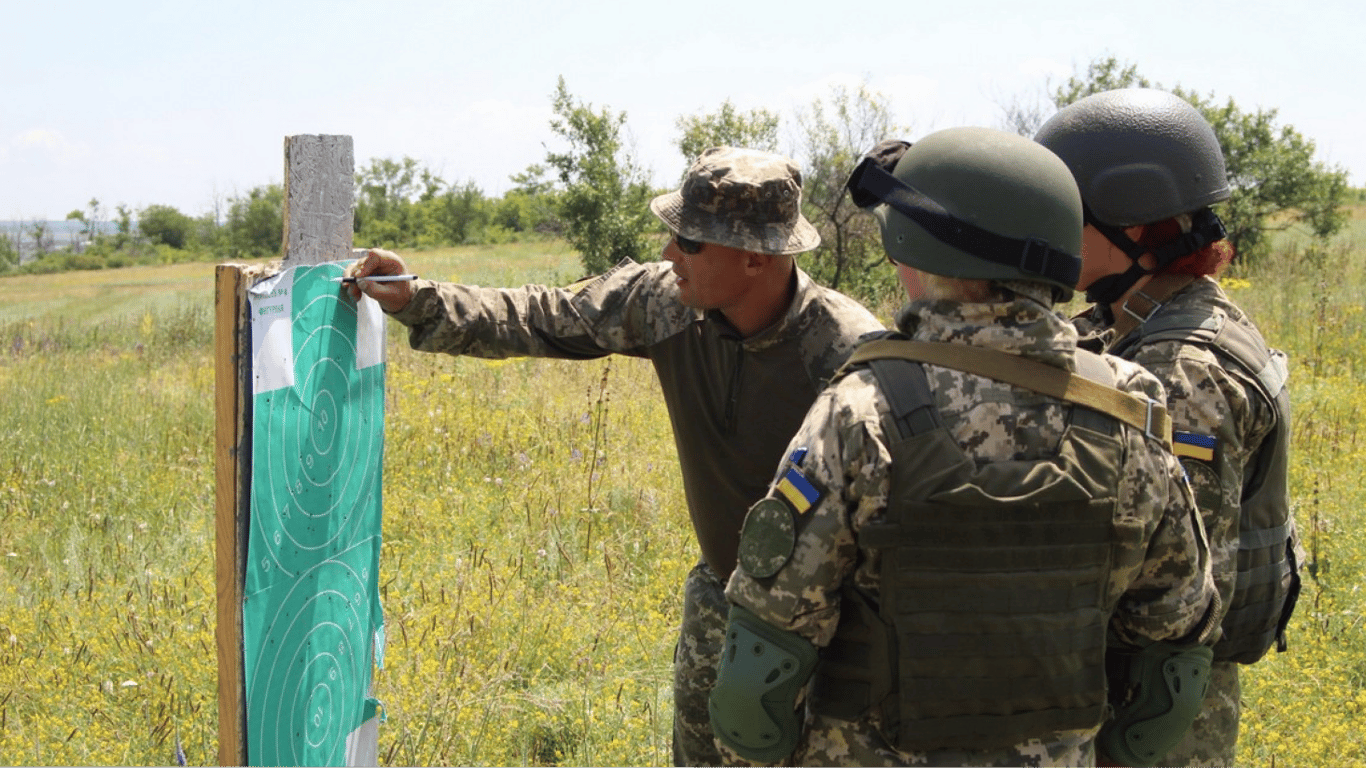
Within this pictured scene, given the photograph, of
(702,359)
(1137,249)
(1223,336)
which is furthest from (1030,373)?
(702,359)

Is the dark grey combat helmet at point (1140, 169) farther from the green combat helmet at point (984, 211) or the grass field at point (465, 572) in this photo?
the grass field at point (465, 572)

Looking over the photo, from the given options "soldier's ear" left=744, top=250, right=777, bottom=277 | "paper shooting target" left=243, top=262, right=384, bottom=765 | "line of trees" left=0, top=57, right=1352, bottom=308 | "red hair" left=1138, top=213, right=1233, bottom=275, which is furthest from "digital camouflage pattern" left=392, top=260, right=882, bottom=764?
"line of trees" left=0, top=57, right=1352, bottom=308

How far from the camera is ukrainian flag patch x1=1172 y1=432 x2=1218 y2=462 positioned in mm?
2135

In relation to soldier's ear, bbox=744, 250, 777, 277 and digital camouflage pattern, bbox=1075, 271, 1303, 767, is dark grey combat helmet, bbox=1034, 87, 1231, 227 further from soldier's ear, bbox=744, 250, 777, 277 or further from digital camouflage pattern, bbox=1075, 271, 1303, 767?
soldier's ear, bbox=744, 250, 777, 277

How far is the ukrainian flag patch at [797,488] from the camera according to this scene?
1709 millimetres

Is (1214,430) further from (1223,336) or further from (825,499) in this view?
(825,499)

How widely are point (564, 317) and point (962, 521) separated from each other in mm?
1476

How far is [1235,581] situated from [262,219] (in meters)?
63.8

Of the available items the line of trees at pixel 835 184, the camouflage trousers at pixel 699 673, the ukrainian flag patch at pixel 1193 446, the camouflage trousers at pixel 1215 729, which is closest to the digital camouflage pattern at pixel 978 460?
the ukrainian flag patch at pixel 1193 446

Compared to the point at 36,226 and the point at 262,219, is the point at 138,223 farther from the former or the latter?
the point at 262,219

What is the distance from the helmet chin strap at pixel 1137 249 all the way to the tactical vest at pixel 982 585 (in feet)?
2.27

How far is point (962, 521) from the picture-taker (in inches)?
67.1

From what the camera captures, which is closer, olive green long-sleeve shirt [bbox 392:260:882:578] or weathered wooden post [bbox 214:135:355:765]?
A: weathered wooden post [bbox 214:135:355:765]

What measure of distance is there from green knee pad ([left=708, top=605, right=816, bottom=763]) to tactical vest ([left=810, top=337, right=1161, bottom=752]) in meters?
0.12
